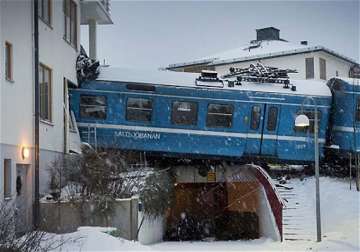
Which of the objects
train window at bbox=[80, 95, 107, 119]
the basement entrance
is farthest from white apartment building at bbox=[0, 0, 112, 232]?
the basement entrance

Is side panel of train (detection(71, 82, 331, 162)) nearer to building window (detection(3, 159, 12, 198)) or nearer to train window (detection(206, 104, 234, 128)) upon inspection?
train window (detection(206, 104, 234, 128))

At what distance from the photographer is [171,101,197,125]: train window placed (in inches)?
892

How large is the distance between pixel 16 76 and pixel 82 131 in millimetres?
6466

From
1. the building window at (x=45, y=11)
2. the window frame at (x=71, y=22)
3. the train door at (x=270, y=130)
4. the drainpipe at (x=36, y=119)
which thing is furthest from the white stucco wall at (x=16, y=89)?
the train door at (x=270, y=130)

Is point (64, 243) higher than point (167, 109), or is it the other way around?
point (167, 109)

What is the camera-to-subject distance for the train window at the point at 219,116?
2295 cm

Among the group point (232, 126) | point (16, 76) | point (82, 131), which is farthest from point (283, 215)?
point (16, 76)

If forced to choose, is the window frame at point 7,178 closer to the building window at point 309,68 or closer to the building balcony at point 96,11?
the building balcony at point 96,11

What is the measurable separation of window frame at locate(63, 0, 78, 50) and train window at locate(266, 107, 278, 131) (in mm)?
7460

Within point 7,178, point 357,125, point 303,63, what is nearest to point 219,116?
point 357,125

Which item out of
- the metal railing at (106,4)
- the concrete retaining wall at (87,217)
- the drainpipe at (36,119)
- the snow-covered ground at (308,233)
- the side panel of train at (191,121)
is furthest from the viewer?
the metal railing at (106,4)

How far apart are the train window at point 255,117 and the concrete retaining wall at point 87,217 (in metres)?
6.74

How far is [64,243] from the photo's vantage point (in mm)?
12281

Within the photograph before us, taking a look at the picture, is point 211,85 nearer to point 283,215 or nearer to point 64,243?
point 283,215
